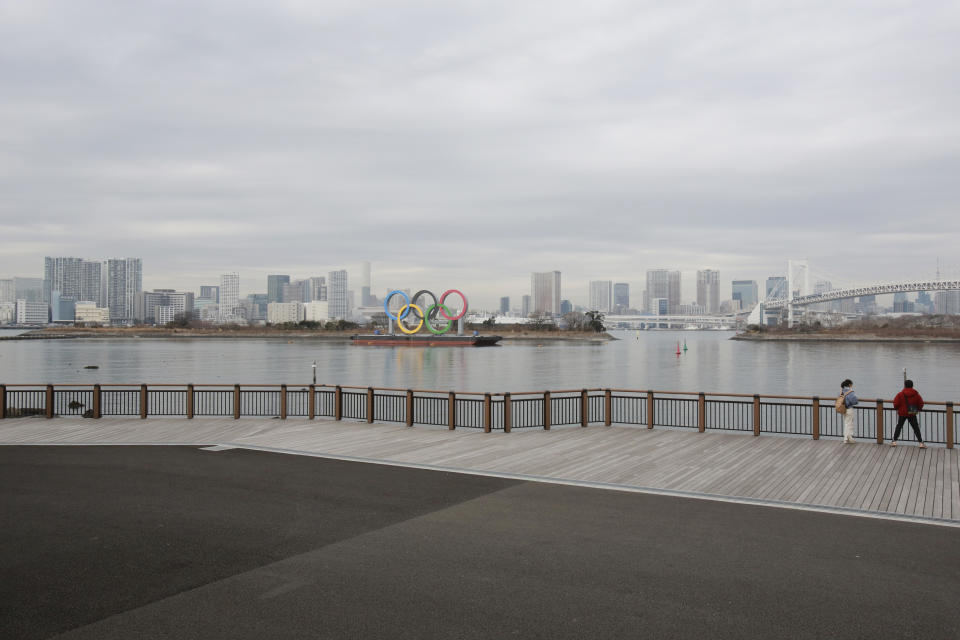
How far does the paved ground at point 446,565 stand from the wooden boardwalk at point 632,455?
47.0 inches

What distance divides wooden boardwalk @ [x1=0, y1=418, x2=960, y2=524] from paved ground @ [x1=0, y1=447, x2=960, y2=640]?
3.91ft

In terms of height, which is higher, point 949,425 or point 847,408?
point 847,408

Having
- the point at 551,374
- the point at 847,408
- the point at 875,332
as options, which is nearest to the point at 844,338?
the point at 875,332

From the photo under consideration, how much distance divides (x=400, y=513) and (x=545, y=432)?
8416 mm

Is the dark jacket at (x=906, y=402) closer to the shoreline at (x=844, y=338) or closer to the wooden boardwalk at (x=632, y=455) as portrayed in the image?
the wooden boardwalk at (x=632, y=455)

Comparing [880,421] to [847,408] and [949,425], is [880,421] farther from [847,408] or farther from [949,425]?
[949,425]

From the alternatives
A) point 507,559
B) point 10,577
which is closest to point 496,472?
point 507,559

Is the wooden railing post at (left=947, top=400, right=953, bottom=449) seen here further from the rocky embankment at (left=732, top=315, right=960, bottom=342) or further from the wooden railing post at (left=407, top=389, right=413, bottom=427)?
the rocky embankment at (left=732, top=315, right=960, bottom=342)

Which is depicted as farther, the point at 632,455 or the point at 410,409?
→ the point at 410,409

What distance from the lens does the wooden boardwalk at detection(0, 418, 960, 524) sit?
1107 centimetres

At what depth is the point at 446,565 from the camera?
7500 mm

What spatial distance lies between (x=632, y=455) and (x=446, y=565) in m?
7.75

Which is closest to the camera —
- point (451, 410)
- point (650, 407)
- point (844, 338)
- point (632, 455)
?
point (632, 455)

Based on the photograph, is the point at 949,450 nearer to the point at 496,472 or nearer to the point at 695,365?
the point at 496,472
